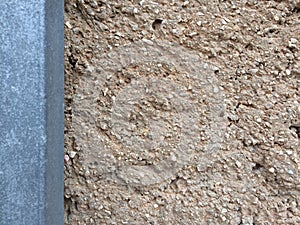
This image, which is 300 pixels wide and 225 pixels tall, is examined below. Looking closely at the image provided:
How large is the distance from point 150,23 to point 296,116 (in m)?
0.35

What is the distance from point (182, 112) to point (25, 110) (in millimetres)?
318

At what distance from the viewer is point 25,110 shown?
0.66 meters

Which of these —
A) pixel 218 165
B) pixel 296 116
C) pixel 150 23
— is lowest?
pixel 218 165

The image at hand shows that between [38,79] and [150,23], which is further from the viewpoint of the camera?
[150,23]

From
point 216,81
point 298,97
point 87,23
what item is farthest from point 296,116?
point 87,23

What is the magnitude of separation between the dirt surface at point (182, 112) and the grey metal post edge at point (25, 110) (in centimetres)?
17

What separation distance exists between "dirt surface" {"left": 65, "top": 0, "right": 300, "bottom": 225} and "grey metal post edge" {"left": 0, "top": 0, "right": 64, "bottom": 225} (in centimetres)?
17

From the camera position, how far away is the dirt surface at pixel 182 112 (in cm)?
83

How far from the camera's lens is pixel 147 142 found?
0.84 meters

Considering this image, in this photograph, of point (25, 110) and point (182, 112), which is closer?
point (25, 110)

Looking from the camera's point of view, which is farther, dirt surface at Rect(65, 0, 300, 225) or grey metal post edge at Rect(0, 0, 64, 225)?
dirt surface at Rect(65, 0, 300, 225)

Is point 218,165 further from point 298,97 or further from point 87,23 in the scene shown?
point 87,23

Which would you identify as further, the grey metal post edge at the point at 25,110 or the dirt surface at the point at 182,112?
the dirt surface at the point at 182,112

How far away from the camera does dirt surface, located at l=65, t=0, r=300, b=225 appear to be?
83cm
